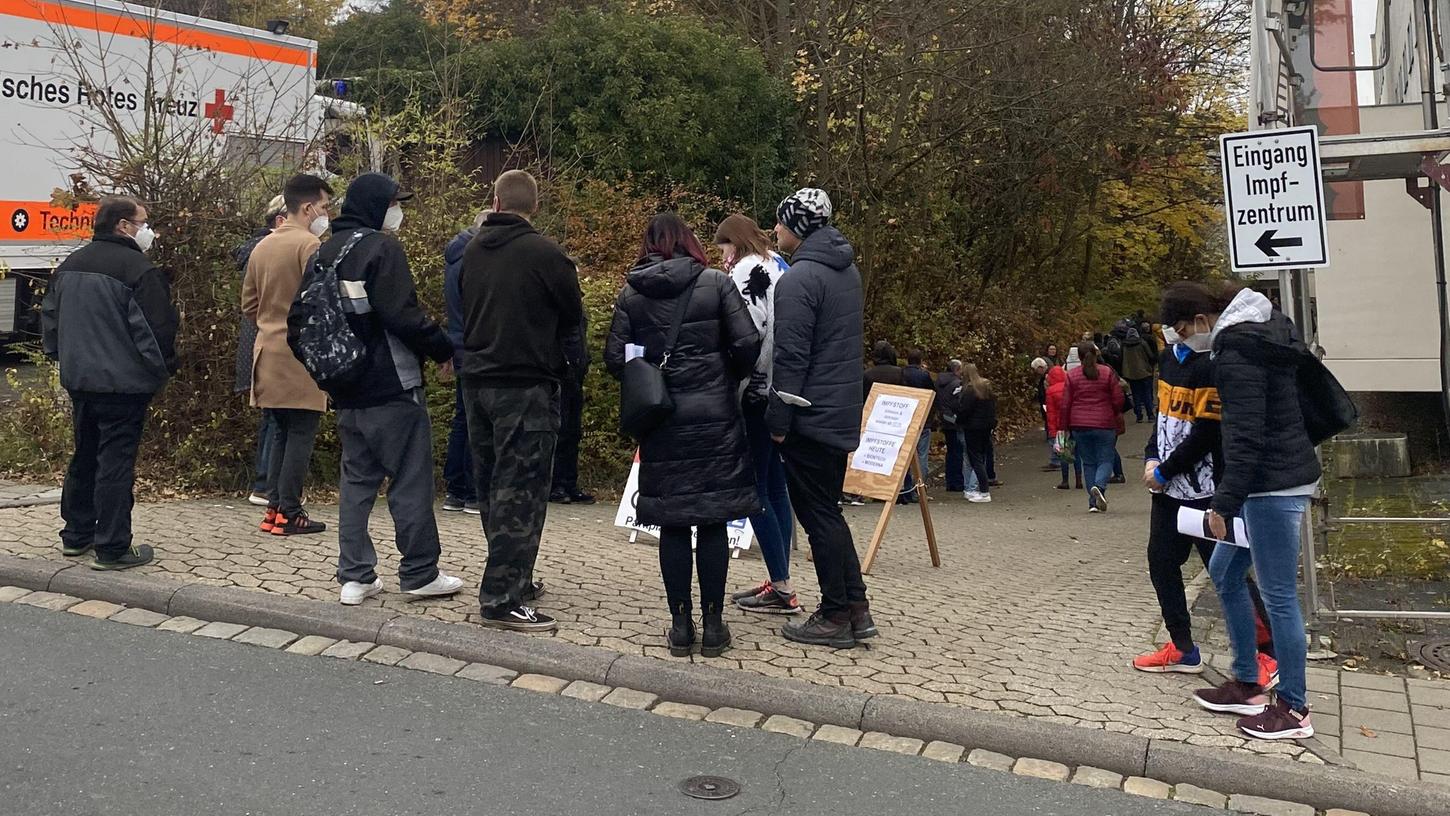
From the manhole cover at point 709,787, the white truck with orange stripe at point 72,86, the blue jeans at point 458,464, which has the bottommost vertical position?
the manhole cover at point 709,787

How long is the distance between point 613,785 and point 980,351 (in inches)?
691

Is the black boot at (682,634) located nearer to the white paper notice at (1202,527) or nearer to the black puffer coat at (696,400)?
the black puffer coat at (696,400)

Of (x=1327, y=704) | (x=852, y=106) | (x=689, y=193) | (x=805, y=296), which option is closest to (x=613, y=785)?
(x=805, y=296)

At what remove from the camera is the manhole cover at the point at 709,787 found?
173 inches

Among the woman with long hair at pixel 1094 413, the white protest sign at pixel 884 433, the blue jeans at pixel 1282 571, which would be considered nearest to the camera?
the blue jeans at pixel 1282 571

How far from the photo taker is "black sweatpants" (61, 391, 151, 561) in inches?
257

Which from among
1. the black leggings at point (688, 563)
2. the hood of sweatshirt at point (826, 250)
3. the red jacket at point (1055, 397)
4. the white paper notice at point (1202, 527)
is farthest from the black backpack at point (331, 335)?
the red jacket at point (1055, 397)

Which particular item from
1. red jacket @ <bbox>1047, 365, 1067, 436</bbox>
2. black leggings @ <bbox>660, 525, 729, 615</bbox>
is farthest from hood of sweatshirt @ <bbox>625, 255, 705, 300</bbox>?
red jacket @ <bbox>1047, 365, 1067, 436</bbox>

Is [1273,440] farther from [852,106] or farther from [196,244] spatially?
[852,106]

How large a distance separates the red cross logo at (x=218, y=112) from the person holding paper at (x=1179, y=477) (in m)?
7.03

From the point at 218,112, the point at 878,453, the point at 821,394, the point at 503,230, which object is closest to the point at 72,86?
the point at 218,112

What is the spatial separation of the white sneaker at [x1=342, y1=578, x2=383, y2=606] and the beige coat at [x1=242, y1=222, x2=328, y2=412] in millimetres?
1583

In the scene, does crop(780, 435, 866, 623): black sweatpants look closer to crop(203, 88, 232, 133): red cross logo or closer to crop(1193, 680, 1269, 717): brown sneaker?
crop(1193, 680, 1269, 717): brown sneaker

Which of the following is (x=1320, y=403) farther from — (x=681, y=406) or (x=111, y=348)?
(x=111, y=348)
